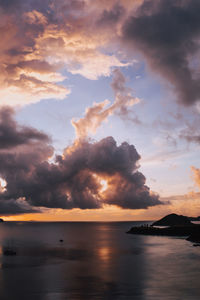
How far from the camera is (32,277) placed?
54.9m

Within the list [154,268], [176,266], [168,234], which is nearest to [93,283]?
[154,268]

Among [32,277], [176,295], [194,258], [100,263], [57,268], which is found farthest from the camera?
[194,258]

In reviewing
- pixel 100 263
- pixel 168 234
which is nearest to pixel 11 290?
pixel 100 263

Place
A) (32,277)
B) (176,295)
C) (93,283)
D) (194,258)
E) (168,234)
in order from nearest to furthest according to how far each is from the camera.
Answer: (176,295) → (93,283) → (32,277) → (194,258) → (168,234)

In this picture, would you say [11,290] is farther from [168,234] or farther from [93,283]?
[168,234]

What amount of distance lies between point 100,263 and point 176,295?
110 ft

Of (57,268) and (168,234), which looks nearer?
(57,268)

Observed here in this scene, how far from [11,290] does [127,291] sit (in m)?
18.3

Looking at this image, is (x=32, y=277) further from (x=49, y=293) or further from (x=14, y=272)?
(x=49, y=293)

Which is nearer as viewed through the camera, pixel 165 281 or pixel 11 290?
pixel 11 290

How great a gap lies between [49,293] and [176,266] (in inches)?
1422

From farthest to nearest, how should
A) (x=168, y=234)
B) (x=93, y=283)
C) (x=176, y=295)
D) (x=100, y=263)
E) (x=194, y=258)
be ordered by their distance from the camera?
1. (x=168, y=234)
2. (x=194, y=258)
3. (x=100, y=263)
4. (x=93, y=283)
5. (x=176, y=295)

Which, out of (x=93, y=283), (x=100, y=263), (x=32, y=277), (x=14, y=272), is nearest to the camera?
(x=93, y=283)

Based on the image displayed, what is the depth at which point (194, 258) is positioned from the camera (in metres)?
78.7
